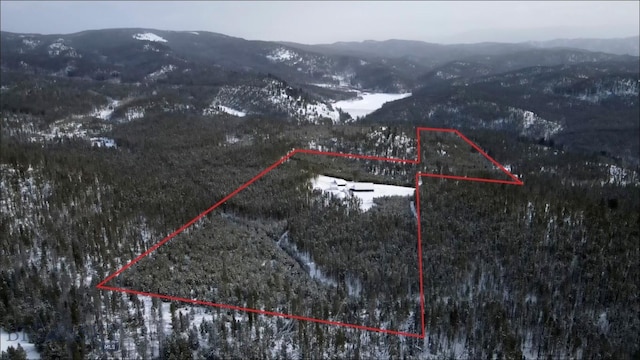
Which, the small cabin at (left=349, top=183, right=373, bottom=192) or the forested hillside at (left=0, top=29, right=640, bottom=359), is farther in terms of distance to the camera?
the small cabin at (left=349, top=183, right=373, bottom=192)

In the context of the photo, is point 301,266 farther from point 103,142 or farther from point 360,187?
point 103,142

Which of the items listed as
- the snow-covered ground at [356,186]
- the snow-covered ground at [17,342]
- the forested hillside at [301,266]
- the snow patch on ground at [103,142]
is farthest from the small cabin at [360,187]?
the snow patch on ground at [103,142]

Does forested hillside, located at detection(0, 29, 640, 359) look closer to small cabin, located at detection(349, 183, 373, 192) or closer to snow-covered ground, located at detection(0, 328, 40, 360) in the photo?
snow-covered ground, located at detection(0, 328, 40, 360)

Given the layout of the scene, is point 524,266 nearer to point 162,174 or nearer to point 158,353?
point 158,353

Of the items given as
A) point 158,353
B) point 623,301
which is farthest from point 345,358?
point 623,301

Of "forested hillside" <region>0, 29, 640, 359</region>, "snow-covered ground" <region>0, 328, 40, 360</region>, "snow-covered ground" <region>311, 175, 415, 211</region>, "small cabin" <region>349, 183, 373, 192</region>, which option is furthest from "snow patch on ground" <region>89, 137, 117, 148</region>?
"snow-covered ground" <region>0, 328, 40, 360</region>

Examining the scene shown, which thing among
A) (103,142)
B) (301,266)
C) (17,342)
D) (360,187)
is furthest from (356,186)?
(103,142)
